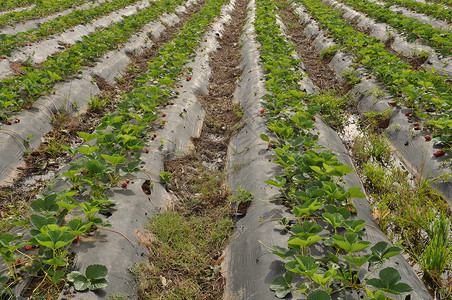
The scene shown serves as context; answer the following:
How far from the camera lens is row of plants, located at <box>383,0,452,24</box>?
1066 centimetres

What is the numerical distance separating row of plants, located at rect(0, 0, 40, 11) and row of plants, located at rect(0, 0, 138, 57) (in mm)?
3903

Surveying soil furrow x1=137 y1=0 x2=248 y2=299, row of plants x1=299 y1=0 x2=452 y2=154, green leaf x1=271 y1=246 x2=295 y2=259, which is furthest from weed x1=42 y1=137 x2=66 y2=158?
row of plants x1=299 y1=0 x2=452 y2=154

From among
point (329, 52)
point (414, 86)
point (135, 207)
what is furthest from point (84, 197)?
point (329, 52)

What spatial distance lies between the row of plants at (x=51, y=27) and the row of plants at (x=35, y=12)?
0.86 metres

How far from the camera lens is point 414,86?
19.1ft

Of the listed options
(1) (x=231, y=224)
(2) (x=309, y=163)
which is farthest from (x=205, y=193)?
(2) (x=309, y=163)

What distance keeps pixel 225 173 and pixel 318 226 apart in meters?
2.20

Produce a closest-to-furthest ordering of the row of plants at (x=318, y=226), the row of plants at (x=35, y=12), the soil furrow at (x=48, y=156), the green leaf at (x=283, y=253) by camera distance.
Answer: the row of plants at (x=318, y=226) < the green leaf at (x=283, y=253) < the soil furrow at (x=48, y=156) < the row of plants at (x=35, y=12)

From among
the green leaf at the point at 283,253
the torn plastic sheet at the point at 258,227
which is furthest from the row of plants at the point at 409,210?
the green leaf at the point at 283,253

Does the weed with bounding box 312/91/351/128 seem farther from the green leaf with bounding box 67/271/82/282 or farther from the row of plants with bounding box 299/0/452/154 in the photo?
the green leaf with bounding box 67/271/82/282

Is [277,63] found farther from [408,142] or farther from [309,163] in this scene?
[309,163]

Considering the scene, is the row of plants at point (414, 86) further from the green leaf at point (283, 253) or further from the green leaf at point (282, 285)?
the green leaf at point (282, 285)

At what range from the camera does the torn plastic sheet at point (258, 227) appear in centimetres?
269

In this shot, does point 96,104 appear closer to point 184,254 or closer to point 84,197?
point 84,197
